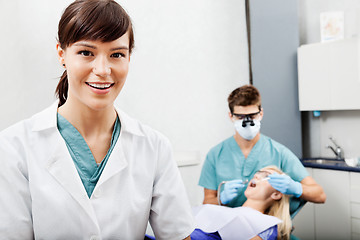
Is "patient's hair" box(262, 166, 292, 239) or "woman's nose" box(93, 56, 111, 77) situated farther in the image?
"patient's hair" box(262, 166, 292, 239)

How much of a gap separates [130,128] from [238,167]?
145cm

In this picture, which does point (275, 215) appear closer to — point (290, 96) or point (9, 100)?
point (290, 96)

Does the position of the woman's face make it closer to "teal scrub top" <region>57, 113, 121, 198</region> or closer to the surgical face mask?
"teal scrub top" <region>57, 113, 121, 198</region>

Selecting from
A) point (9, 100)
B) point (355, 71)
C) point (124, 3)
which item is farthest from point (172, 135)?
point (355, 71)

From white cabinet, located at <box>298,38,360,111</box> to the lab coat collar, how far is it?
2.40 meters

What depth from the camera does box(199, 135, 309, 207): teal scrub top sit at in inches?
98.4

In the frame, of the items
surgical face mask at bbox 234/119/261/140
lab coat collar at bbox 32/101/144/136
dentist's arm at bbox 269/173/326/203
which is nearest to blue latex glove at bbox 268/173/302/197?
dentist's arm at bbox 269/173/326/203

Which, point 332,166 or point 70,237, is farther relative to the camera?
point 332,166

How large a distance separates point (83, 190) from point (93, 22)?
0.46 m

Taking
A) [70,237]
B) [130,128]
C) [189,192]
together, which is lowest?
[189,192]

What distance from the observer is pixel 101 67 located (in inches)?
42.0

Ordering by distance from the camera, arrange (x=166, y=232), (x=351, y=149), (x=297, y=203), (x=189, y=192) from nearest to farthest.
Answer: (x=166, y=232) → (x=297, y=203) → (x=189, y=192) → (x=351, y=149)

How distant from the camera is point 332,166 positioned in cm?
303

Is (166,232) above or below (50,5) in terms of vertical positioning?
below
